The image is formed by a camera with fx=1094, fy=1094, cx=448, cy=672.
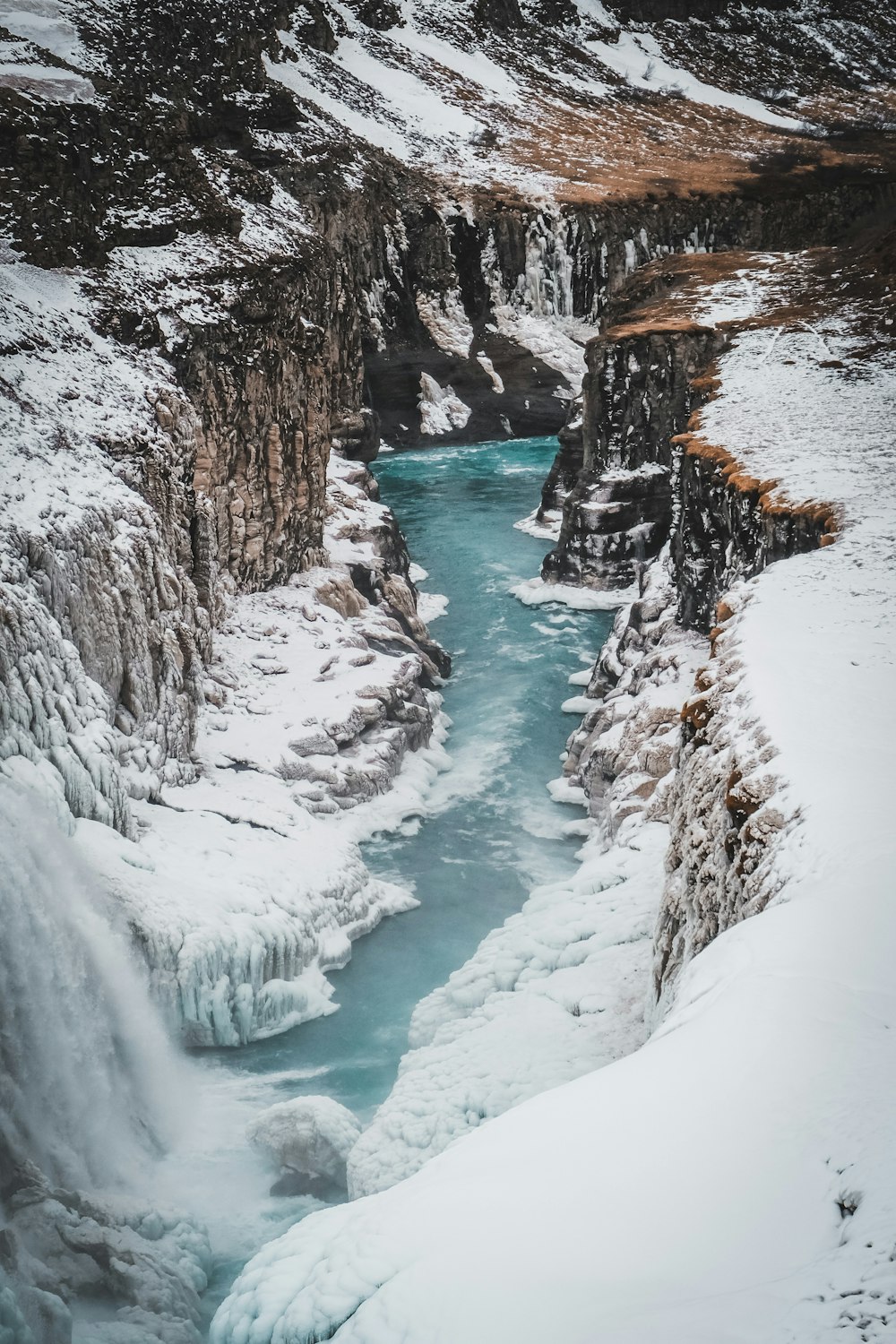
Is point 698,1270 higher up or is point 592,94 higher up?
point 592,94

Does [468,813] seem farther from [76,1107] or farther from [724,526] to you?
[76,1107]

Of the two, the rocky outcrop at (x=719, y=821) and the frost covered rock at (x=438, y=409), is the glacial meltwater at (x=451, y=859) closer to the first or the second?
the rocky outcrop at (x=719, y=821)

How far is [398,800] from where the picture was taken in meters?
22.2

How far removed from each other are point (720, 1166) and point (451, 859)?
15.7 metres

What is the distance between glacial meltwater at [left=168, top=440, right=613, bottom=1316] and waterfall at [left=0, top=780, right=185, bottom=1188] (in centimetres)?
81

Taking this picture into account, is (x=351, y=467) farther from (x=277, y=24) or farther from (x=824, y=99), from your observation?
(x=824, y=99)

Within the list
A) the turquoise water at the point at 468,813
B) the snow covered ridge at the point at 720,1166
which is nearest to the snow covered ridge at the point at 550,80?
the turquoise water at the point at 468,813

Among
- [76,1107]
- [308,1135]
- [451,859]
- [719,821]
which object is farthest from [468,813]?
[719,821]

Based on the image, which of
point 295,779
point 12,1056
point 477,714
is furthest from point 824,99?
point 12,1056

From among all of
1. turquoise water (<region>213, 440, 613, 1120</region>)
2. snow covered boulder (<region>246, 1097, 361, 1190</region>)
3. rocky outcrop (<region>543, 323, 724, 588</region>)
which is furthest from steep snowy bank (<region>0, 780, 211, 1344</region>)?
rocky outcrop (<region>543, 323, 724, 588</region>)

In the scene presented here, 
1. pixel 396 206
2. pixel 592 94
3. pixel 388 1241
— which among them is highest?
pixel 592 94

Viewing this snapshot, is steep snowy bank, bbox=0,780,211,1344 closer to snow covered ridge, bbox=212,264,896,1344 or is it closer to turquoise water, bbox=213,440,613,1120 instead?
turquoise water, bbox=213,440,613,1120

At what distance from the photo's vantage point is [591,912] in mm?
14297

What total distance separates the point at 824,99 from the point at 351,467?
242 ft
